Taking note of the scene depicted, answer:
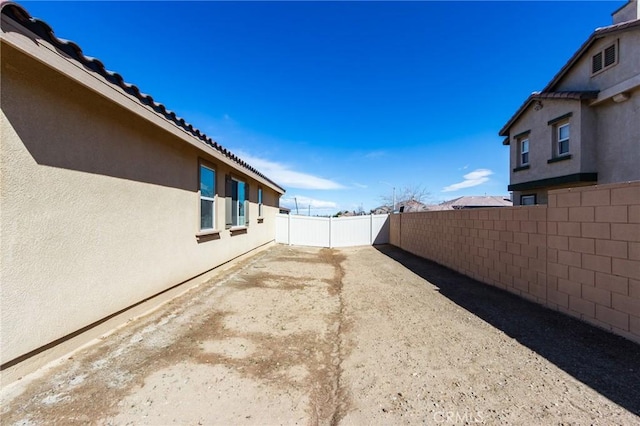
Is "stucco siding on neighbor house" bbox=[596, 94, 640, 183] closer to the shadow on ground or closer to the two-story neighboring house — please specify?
the two-story neighboring house

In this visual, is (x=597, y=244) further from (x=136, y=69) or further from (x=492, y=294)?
(x=136, y=69)

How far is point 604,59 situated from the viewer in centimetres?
930

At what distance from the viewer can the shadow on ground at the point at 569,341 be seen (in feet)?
7.89

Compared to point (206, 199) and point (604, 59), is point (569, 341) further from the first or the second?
point (604, 59)

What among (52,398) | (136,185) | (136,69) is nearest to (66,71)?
(136,185)

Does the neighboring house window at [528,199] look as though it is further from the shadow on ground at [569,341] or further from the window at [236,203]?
the window at [236,203]

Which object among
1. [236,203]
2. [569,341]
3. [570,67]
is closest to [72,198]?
[236,203]

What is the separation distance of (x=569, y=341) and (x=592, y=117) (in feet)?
34.0

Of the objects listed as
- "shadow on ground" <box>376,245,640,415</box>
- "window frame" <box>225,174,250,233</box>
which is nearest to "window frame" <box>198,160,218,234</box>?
"window frame" <box>225,174,250,233</box>

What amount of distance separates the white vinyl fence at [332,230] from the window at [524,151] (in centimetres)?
677

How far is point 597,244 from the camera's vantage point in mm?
3510

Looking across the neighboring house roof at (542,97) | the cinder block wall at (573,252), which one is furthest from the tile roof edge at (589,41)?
the cinder block wall at (573,252)

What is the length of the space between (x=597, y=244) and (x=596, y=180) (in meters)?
8.48

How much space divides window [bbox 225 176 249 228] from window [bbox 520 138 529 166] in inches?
491
